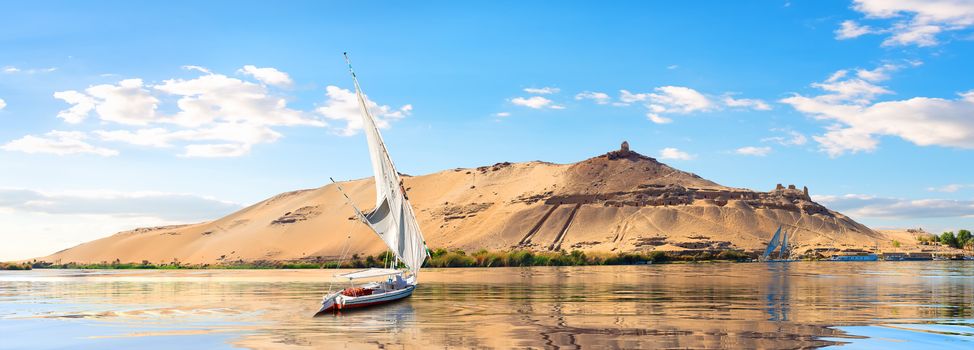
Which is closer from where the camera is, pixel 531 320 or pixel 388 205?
pixel 531 320

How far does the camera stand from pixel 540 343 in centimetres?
2470

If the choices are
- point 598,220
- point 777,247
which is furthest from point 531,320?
point 598,220

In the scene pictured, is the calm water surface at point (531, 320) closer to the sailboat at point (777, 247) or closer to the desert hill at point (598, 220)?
the sailboat at point (777, 247)

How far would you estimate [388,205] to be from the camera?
45.0 meters

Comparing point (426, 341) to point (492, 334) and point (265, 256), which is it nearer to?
point (492, 334)

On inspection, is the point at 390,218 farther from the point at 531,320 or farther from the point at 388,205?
the point at 531,320

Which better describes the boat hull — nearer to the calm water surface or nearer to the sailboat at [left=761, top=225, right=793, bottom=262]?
the calm water surface

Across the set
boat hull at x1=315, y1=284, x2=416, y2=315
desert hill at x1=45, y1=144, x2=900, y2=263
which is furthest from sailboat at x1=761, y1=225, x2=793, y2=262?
boat hull at x1=315, y1=284, x2=416, y2=315

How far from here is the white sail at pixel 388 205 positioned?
45.0 metres

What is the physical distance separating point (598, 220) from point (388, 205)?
120 meters

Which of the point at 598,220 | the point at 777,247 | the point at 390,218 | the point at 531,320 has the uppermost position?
the point at 598,220

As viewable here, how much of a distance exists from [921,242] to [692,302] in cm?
15584

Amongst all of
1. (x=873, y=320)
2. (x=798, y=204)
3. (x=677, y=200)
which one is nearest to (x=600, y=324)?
(x=873, y=320)

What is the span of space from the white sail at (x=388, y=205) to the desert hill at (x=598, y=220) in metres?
99.1
